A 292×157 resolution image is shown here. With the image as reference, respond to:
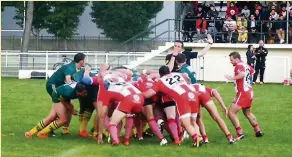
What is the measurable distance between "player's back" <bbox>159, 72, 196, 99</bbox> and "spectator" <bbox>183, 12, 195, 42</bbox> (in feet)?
74.2

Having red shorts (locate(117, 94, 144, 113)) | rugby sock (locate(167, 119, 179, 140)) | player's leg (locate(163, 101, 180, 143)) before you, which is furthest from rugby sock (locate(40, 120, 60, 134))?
rugby sock (locate(167, 119, 179, 140))

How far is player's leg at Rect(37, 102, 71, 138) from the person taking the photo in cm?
1457

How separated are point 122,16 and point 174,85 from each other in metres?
41.4

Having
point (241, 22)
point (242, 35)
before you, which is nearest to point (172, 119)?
point (242, 35)

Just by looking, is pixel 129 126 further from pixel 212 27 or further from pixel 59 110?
pixel 212 27

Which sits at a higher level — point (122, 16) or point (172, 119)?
point (122, 16)

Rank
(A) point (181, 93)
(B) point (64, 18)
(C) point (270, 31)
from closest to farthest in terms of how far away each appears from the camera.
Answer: (A) point (181, 93) < (C) point (270, 31) < (B) point (64, 18)

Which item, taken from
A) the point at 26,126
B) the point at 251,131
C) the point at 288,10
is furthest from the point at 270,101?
the point at 288,10

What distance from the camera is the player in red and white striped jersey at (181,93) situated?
13.3 metres

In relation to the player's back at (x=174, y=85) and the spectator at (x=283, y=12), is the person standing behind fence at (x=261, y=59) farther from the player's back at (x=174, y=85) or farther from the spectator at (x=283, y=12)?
the player's back at (x=174, y=85)

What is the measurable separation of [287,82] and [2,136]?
65.9 feet

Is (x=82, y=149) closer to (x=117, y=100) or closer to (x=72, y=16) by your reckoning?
(x=117, y=100)

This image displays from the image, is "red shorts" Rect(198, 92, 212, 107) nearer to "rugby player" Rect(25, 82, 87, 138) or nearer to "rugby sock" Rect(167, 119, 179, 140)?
"rugby sock" Rect(167, 119, 179, 140)

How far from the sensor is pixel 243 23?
3572 centimetres
